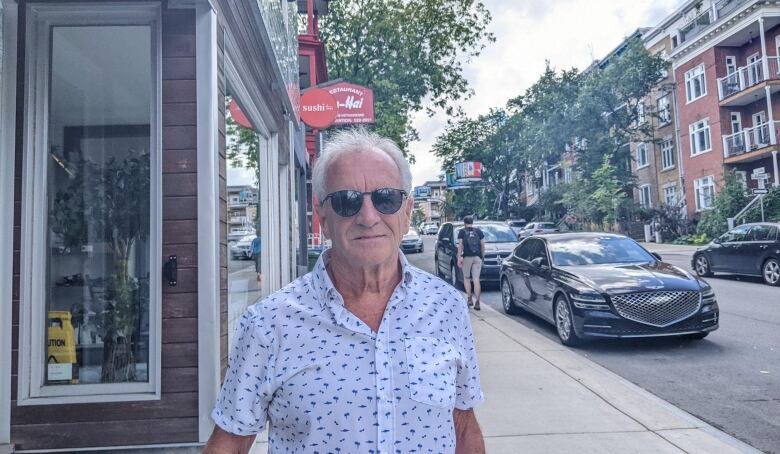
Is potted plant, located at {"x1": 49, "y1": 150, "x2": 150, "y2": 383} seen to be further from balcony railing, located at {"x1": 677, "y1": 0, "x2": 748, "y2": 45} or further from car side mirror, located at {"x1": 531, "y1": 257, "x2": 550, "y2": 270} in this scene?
balcony railing, located at {"x1": 677, "y1": 0, "x2": 748, "y2": 45}

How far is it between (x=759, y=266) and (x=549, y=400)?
10341mm

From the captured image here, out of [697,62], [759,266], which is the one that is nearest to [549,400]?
[759,266]

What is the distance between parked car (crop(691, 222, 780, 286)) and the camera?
11883 millimetres

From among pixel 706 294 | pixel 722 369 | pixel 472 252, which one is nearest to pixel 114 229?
pixel 722 369

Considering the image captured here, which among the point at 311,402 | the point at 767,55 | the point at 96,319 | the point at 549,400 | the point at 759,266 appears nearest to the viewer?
the point at 311,402

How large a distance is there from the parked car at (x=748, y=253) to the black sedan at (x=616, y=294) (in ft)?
19.8

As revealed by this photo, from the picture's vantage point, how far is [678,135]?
32.1 meters

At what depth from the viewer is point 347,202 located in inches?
69.1

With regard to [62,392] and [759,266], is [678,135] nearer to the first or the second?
[759,266]

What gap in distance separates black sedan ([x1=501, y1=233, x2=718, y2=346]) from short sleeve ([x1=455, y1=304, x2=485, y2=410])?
5.22m

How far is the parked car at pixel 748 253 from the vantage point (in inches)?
468

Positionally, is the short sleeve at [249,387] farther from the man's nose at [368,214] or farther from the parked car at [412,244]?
the parked car at [412,244]

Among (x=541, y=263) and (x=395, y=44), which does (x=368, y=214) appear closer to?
(x=541, y=263)

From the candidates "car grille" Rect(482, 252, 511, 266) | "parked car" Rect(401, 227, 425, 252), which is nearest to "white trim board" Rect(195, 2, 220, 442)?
"car grille" Rect(482, 252, 511, 266)
